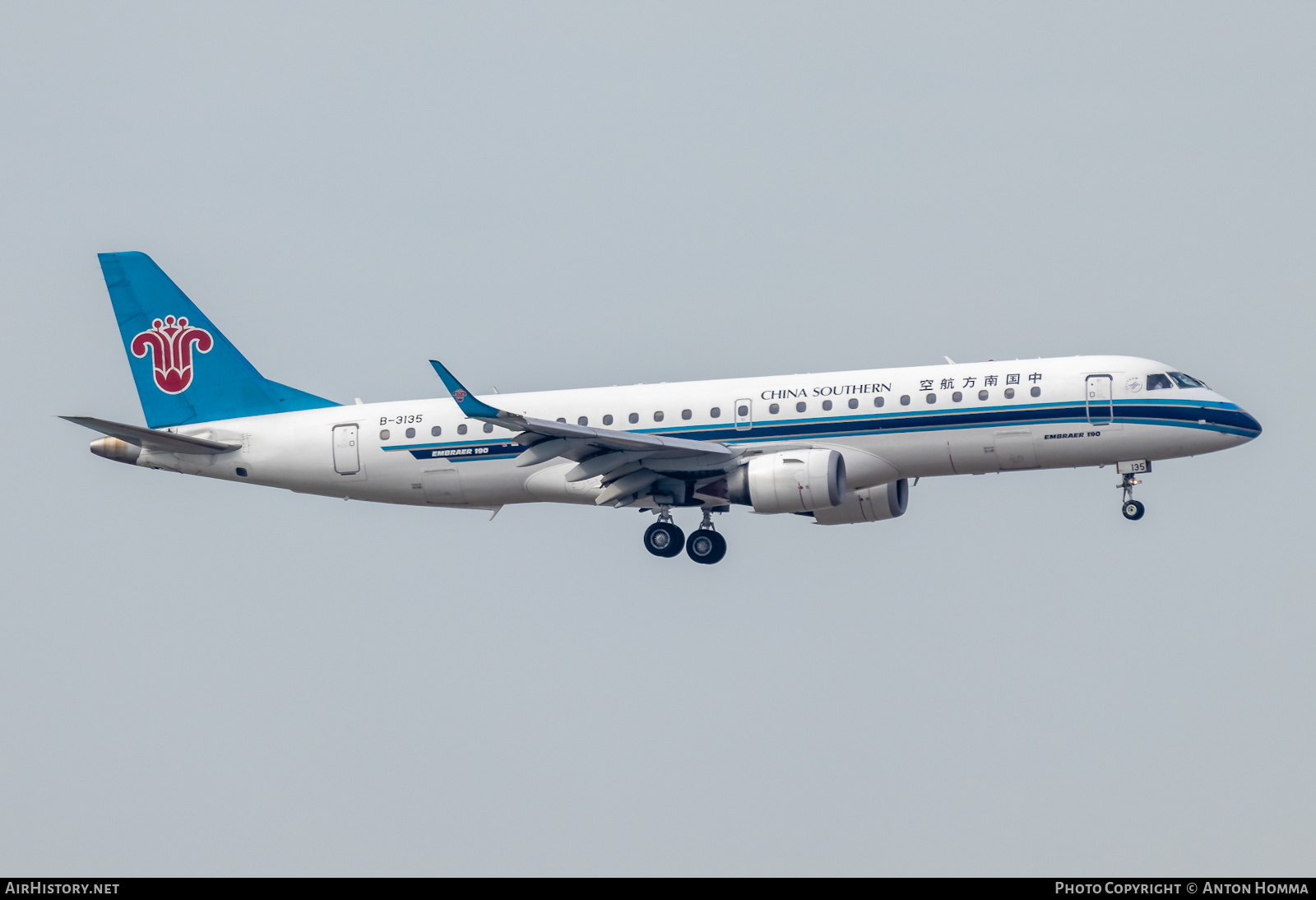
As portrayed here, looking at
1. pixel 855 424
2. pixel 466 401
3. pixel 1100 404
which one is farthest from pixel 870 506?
pixel 466 401

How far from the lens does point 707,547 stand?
45094mm

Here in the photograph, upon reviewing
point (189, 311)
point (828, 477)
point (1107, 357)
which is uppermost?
point (189, 311)

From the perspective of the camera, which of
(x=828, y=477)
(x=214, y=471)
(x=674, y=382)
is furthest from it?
(x=214, y=471)

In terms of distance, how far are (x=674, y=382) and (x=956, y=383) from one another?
761 centimetres

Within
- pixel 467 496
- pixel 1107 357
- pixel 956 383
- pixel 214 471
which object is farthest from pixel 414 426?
pixel 1107 357

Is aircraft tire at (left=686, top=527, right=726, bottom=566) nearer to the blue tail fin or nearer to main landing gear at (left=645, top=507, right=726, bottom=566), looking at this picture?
main landing gear at (left=645, top=507, right=726, bottom=566)

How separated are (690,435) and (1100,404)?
10.4 metres

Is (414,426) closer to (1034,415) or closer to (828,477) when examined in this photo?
(828,477)

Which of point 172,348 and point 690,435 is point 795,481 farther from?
point 172,348

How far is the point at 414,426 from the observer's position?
46875 millimetres

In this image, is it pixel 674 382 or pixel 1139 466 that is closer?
pixel 1139 466

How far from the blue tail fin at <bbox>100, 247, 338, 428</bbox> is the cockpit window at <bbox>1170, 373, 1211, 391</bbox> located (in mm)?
23198

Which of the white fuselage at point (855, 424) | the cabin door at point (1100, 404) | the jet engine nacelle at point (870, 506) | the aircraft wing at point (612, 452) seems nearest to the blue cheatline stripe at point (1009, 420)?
the white fuselage at point (855, 424)

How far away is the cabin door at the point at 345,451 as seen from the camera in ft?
155
